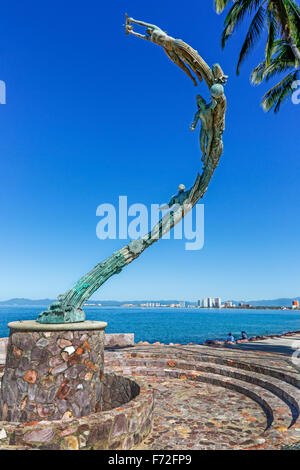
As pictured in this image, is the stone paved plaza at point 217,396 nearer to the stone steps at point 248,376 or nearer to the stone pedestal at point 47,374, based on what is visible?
the stone steps at point 248,376

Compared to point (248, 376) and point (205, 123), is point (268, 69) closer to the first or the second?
point (205, 123)

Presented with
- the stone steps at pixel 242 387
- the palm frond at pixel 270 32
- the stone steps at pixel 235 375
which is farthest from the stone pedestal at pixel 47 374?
the palm frond at pixel 270 32

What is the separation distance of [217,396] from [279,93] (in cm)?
1616

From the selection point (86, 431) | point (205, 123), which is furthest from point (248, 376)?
point (205, 123)

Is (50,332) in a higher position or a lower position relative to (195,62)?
lower

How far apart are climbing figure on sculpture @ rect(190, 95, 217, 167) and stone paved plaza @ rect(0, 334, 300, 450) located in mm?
5740

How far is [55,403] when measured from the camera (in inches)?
202

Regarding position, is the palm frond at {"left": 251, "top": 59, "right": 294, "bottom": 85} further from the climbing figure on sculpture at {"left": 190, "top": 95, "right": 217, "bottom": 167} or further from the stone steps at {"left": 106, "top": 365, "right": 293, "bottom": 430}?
the stone steps at {"left": 106, "top": 365, "right": 293, "bottom": 430}

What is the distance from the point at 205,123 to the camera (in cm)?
726

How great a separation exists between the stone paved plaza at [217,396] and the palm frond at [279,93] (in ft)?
43.6

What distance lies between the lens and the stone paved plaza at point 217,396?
15.9 ft

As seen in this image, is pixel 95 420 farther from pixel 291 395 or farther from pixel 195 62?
pixel 195 62
